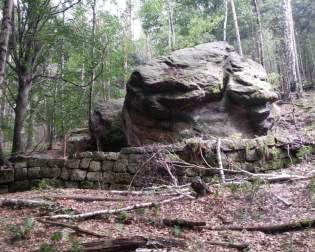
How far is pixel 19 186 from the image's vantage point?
9.12m

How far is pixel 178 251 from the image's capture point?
414cm

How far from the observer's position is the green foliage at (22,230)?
15.6 feet

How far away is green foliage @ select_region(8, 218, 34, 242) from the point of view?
477 centimetres

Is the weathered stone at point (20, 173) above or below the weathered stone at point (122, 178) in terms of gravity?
above

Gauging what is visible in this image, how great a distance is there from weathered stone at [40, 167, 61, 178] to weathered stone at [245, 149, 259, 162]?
14.9 feet

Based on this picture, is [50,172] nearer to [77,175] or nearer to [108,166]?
[77,175]

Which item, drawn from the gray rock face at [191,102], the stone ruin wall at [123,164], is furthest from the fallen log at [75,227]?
the gray rock face at [191,102]

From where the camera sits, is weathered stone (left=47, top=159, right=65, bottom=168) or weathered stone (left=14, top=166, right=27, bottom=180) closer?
weathered stone (left=47, top=159, right=65, bottom=168)

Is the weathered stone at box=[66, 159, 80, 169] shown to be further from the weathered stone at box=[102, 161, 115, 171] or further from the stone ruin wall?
the weathered stone at box=[102, 161, 115, 171]

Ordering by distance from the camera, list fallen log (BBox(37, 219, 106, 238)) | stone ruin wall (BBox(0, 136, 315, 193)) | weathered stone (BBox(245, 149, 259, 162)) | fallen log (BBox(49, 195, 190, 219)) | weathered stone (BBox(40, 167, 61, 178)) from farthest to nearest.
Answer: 1. weathered stone (BBox(40, 167, 61, 178))
2. weathered stone (BBox(245, 149, 259, 162))
3. stone ruin wall (BBox(0, 136, 315, 193))
4. fallen log (BBox(49, 195, 190, 219))
5. fallen log (BBox(37, 219, 106, 238))

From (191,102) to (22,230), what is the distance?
19.0 feet

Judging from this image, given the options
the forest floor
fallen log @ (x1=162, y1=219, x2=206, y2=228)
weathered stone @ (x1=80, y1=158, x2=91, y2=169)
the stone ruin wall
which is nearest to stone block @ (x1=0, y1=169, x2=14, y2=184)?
the stone ruin wall

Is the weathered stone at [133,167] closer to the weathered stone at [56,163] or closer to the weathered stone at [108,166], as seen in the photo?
the weathered stone at [108,166]

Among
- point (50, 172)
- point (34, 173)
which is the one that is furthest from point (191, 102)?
point (34, 173)
